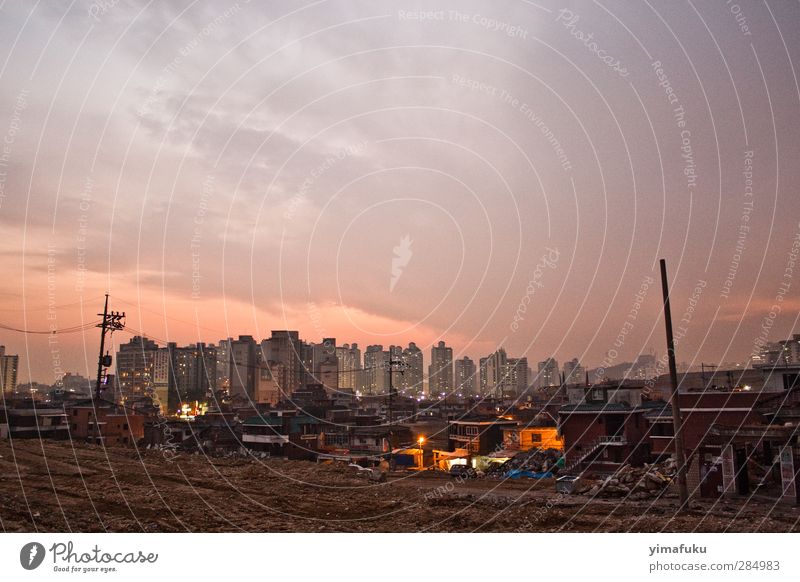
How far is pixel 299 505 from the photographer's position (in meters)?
17.8

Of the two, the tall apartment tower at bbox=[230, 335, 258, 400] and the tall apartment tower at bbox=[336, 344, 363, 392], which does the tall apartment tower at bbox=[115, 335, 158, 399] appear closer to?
the tall apartment tower at bbox=[230, 335, 258, 400]

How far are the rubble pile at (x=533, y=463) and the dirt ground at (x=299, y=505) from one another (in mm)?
6392

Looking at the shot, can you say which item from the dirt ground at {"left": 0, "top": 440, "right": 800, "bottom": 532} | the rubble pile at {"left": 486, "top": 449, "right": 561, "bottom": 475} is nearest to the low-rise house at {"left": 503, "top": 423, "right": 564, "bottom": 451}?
the rubble pile at {"left": 486, "top": 449, "right": 561, "bottom": 475}

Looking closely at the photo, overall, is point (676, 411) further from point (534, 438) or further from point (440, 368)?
point (440, 368)

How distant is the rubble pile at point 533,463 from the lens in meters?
30.4

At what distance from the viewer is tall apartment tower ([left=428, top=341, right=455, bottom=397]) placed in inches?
6911

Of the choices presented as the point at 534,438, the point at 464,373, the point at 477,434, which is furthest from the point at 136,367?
the point at 534,438

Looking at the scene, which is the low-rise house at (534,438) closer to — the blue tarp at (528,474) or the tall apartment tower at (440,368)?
the blue tarp at (528,474)

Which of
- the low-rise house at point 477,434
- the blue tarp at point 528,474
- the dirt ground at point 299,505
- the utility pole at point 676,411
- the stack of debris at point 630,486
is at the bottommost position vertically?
the low-rise house at point 477,434

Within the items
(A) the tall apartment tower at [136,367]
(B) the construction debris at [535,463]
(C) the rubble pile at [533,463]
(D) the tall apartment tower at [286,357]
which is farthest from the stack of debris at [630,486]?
(A) the tall apartment tower at [136,367]

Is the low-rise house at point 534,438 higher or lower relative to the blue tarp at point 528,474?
lower

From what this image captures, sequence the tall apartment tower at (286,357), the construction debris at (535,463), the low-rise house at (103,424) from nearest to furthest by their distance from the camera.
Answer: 1. the construction debris at (535,463)
2. the low-rise house at (103,424)
3. the tall apartment tower at (286,357)

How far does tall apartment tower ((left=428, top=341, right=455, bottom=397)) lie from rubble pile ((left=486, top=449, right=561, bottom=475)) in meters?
131

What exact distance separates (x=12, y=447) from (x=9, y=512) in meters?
15.3
